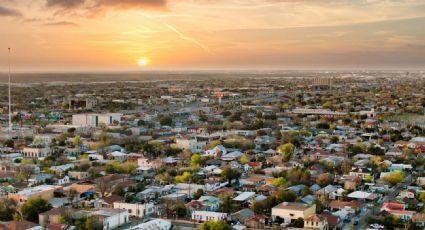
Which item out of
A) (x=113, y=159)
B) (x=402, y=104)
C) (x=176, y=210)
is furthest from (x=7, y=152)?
(x=402, y=104)

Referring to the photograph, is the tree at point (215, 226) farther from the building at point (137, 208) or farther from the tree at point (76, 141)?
the tree at point (76, 141)

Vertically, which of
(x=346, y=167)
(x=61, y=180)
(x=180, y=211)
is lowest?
(x=61, y=180)

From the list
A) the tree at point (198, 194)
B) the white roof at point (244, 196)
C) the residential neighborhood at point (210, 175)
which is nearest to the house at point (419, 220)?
the residential neighborhood at point (210, 175)

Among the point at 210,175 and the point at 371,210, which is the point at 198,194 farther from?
the point at 371,210

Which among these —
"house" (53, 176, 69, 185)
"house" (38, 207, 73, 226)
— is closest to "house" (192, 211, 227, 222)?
"house" (38, 207, 73, 226)

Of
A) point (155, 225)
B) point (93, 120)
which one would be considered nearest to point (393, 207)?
point (155, 225)
